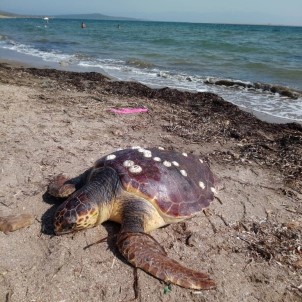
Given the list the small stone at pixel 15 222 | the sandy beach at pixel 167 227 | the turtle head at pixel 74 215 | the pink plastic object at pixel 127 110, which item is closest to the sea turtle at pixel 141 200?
the turtle head at pixel 74 215

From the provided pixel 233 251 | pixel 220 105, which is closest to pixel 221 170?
pixel 233 251

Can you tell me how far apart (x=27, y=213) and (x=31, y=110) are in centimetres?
311

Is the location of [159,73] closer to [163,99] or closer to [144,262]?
[163,99]

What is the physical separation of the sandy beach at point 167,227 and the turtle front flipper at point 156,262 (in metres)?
0.08

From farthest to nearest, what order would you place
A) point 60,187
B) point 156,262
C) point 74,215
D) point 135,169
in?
point 60,187 < point 135,169 < point 74,215 < point 156,262

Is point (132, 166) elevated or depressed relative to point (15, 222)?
elevated

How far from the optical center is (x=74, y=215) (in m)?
2.73

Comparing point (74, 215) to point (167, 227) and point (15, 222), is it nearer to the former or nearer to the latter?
point (15, 222)

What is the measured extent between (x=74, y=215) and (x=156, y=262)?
0.77m

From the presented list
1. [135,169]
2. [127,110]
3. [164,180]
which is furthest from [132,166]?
[127,110]

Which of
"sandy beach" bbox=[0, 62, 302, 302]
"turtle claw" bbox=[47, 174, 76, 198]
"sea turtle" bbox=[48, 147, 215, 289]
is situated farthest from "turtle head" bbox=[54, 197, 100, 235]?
"turtle claw" bbox=[47, 174, 76, 198]

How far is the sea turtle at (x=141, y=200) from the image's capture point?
8.35ft

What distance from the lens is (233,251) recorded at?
288cm

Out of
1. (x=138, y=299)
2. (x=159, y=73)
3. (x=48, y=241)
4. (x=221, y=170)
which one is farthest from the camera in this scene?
(x=159, y=73)
